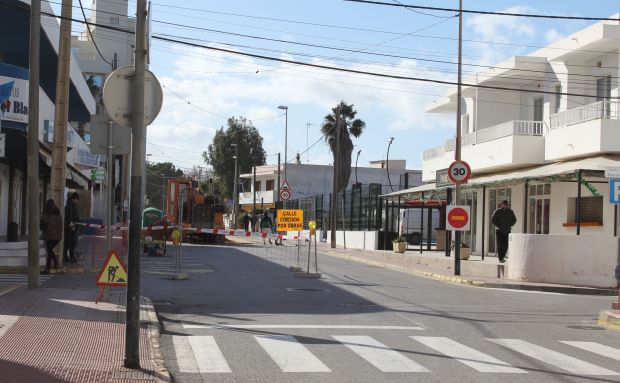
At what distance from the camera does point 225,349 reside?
9.63 metres

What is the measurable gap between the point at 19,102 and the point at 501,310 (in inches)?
659

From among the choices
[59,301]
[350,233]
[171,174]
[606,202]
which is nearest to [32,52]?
[59,301]

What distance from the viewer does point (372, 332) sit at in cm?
1130

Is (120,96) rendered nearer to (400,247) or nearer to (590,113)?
(590,113)

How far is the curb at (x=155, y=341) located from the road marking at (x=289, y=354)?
1.29 metres

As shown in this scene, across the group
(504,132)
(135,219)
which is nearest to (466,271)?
(504,132)

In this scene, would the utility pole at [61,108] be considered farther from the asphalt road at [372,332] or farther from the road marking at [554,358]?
the road marking at [554,358]

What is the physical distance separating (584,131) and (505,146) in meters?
4.25

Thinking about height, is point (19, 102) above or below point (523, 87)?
below

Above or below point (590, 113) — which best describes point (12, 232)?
below

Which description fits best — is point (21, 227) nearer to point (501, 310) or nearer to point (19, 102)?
point (19, 102)

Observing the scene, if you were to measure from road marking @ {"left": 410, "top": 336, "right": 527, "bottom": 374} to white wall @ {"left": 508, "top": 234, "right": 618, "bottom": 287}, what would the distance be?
10.2m

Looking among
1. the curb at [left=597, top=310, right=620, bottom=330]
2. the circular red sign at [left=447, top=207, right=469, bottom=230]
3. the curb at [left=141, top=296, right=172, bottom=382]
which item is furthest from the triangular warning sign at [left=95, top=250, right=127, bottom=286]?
the circular red sign at [left=447, top=207, right=469, bottom=230]

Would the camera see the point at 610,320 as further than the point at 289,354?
Yes
